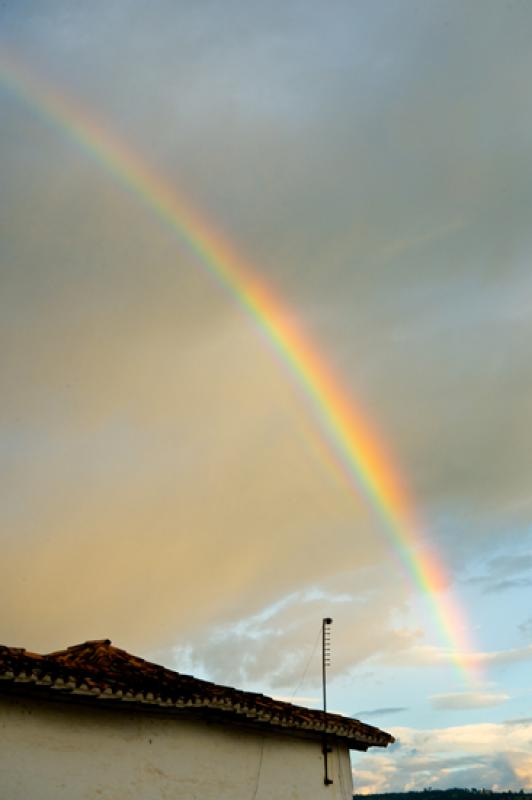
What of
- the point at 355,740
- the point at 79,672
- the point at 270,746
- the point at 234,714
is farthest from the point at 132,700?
the point at 355,740

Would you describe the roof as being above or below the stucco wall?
above

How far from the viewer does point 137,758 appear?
12500mm

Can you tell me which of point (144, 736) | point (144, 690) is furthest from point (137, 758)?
point (144, 690)

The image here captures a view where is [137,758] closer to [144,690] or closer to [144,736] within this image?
[144,736]

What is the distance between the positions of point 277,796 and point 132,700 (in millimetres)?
5233

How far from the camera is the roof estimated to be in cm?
1098

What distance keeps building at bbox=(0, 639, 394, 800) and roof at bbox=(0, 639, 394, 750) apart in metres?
0.02

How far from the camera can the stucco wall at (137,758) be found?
1101 centimetres

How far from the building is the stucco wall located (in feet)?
0.05

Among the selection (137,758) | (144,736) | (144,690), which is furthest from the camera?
(144,736)

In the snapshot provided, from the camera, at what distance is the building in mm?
11016

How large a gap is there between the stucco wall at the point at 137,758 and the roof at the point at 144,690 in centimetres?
33

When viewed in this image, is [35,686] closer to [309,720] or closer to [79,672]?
[79,672]

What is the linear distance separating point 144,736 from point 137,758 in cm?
35
